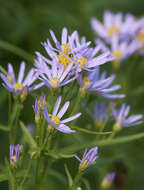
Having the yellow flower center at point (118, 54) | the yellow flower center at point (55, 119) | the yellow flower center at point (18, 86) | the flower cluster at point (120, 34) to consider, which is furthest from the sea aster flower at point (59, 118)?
the yellow flower center at point (118, 54)

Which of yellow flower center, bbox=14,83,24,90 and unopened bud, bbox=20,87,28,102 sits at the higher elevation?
yellow flower center, bbox=14,83,24,90

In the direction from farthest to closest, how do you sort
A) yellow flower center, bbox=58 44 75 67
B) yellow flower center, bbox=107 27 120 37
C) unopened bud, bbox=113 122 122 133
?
yellow flower center, bbox=107 27 120 37 < unopened bud, bbox=113 122 122 133 < yellow flower center, bbox=58 44 75 67

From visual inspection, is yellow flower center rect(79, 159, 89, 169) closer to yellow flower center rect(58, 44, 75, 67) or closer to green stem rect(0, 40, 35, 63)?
yellow flower center rect(58, 44, 75, 67)

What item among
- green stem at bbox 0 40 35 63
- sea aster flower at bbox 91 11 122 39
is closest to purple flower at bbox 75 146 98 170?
green stem at bbox 0 40 35 63

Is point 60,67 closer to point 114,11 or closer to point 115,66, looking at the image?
point 115,66

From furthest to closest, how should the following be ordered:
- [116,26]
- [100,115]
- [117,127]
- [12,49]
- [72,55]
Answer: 1. [116,26]
2. [12,49]
3. [100,115]
4. [117,127]
5. [72,55]

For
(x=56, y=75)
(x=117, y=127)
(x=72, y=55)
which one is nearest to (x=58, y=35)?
(x=117, y=127)

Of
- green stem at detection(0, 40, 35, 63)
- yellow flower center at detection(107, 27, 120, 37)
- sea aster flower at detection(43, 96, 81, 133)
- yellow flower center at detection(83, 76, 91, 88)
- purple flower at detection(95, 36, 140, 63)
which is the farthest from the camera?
yellow flower center at detection(107, 27, 120, 37)

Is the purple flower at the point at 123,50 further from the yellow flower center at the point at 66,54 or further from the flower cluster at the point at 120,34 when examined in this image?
the yellow flower center at the point at 66,54

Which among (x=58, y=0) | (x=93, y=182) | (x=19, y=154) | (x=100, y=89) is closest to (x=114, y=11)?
(x=58, y=0)

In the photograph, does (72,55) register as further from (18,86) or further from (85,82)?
(18,86)
